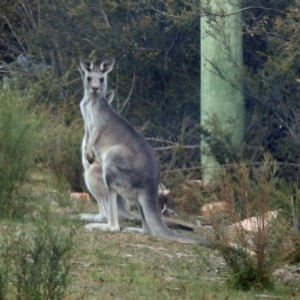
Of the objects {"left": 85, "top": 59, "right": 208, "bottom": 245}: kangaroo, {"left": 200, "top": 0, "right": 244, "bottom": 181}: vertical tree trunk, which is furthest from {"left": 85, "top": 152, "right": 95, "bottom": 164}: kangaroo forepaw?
{"left": 200, "top": 0, "right": 244, "bottom": 181}: vertical tree trunk

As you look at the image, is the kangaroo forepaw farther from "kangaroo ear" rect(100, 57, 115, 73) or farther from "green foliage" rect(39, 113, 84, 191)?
"green foliage" rect(39, 113, 84, 191)

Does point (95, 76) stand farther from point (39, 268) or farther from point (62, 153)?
point (39, 268)

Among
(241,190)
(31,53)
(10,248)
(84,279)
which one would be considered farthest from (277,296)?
(31,53)

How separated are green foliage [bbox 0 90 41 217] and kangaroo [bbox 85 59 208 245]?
67 cm

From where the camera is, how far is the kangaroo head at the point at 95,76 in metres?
12.9

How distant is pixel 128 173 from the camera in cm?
1188

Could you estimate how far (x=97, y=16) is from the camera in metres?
18.0

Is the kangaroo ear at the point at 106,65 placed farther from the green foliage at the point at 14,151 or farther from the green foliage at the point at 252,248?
the green foliage at the point at 252,248

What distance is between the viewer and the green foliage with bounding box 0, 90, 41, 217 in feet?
38.5

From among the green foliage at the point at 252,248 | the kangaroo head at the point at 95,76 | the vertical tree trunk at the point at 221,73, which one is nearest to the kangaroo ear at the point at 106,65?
the kangaroo head at the point at 95,76

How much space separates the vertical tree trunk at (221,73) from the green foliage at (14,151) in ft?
10.9

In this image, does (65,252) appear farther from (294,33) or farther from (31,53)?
(31,53)

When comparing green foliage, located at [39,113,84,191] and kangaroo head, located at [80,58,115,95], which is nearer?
kangaroo head, located at [80,58,115,95]

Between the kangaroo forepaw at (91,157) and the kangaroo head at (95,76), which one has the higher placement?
the kangaroo head at (95,76)
